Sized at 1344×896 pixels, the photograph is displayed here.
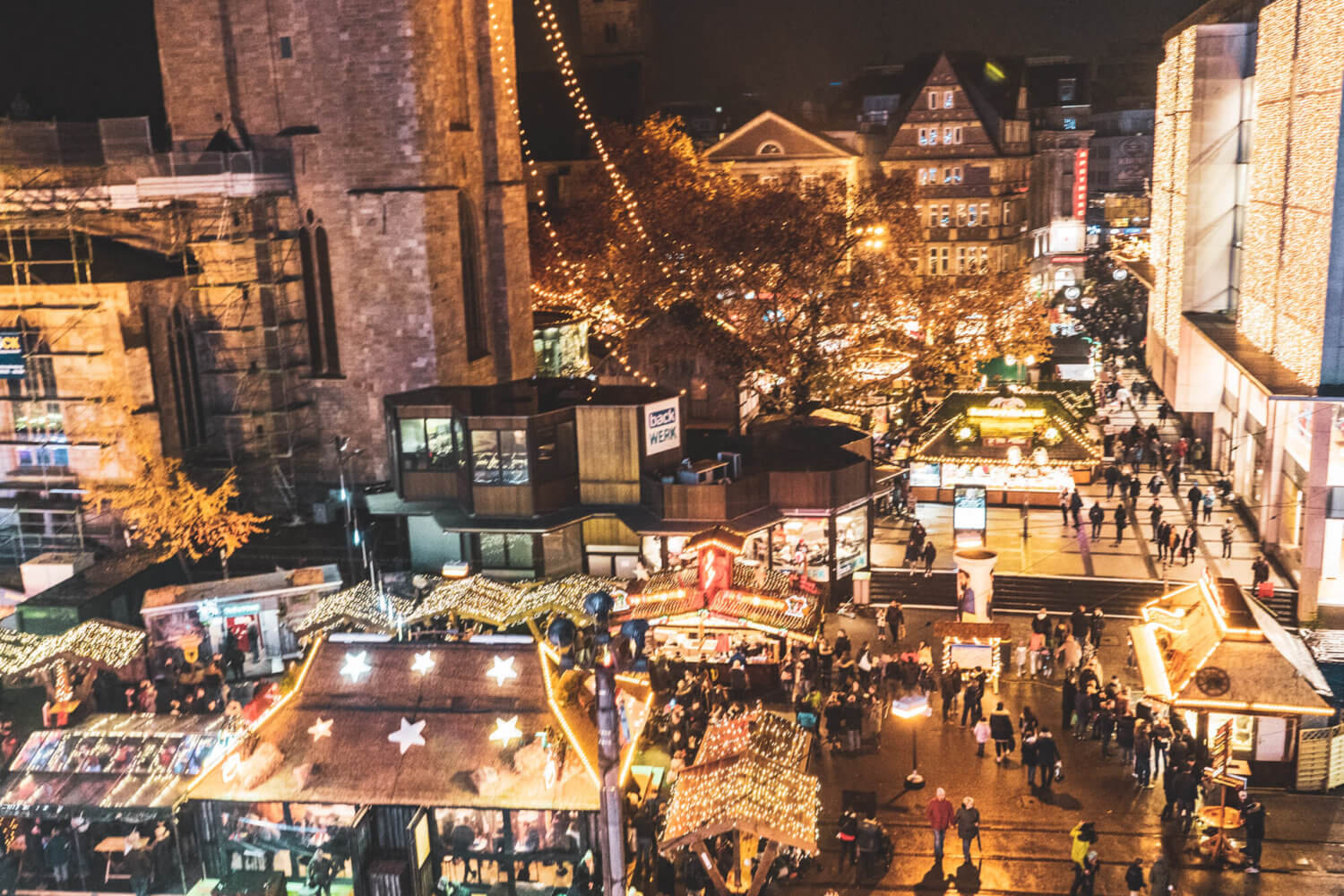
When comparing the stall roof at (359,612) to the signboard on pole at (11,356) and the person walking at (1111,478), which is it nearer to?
the signboard on pole at (11,356)

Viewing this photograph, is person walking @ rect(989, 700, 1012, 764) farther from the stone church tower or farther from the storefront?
the stone church tower

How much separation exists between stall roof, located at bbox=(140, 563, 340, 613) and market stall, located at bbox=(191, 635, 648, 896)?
941 cm

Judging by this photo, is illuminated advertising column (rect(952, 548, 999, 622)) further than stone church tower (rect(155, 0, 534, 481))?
No

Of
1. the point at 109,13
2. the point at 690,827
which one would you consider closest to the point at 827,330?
the point at 109,13

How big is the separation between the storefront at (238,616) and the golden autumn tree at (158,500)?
11.8 ft

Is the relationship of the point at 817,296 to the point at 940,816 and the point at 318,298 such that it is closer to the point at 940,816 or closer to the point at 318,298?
the point at 318,298

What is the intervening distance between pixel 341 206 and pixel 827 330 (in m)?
16.9

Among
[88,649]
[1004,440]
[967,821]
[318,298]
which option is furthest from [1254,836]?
[318,298]

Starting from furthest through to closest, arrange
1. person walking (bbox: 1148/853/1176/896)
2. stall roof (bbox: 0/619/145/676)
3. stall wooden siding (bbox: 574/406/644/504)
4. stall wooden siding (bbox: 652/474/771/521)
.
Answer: stall wooden siding (bbox: 574/406/644/504) → stall wooden siding (bbox: 652/474/771/521) → stall roof (bbox: 0/619/145/676) → person walking (bbox: 1148/853/1176/896)

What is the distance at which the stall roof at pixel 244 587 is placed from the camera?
86.7 feet

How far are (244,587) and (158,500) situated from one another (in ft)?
19.9

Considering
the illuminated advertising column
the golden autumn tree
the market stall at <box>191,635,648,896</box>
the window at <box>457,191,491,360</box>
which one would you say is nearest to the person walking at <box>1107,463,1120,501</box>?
the illuminated advertising column

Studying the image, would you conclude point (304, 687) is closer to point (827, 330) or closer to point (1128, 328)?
point (827, 330)

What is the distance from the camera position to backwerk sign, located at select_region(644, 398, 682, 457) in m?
29.0
